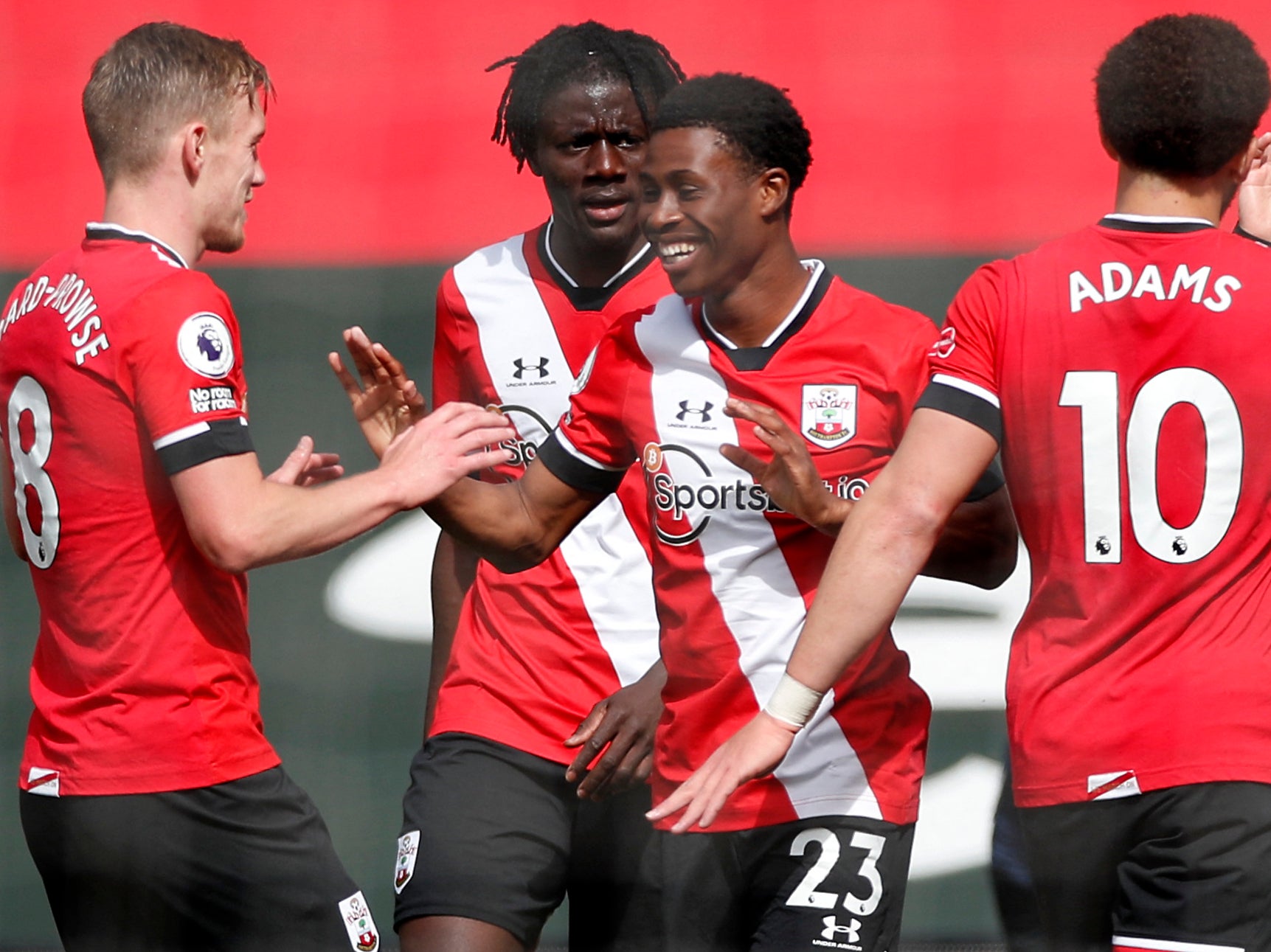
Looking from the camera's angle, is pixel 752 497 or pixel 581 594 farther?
pixel 581 594

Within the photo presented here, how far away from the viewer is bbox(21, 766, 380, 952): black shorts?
214 centimetres

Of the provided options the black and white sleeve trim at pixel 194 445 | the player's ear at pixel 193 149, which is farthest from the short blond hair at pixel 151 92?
the black and white sleeve trim at pixel 194 445

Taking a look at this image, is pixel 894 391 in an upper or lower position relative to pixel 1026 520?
upper

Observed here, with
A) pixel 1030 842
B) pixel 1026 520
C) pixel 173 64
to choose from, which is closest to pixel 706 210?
pixel 1026 520

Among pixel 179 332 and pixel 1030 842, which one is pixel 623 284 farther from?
pixel 1030 842

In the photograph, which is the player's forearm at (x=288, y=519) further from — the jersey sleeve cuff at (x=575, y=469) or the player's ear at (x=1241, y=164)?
the player's ear at (x=1241, y=164)

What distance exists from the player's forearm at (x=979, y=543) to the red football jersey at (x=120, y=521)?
990mm

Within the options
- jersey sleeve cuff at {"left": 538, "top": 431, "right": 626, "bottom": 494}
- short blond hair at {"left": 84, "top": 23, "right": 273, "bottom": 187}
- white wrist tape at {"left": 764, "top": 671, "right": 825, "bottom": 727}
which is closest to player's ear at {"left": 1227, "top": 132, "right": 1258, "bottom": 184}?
white wrist tape at {"left": 764, "top": 671, "right": 825, "bottom": 727}

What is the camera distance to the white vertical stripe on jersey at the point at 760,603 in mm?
2129

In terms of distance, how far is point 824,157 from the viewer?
3523 millimetres

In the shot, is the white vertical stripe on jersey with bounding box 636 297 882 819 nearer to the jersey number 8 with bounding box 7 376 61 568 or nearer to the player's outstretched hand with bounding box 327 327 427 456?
the player's outstretched hand with bounding box 327 327 427 456

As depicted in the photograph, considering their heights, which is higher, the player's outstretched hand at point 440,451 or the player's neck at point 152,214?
the player's neck at point 152,214

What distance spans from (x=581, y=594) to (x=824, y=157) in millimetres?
1392

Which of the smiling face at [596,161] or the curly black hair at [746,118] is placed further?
the smiling face at [596,161]
